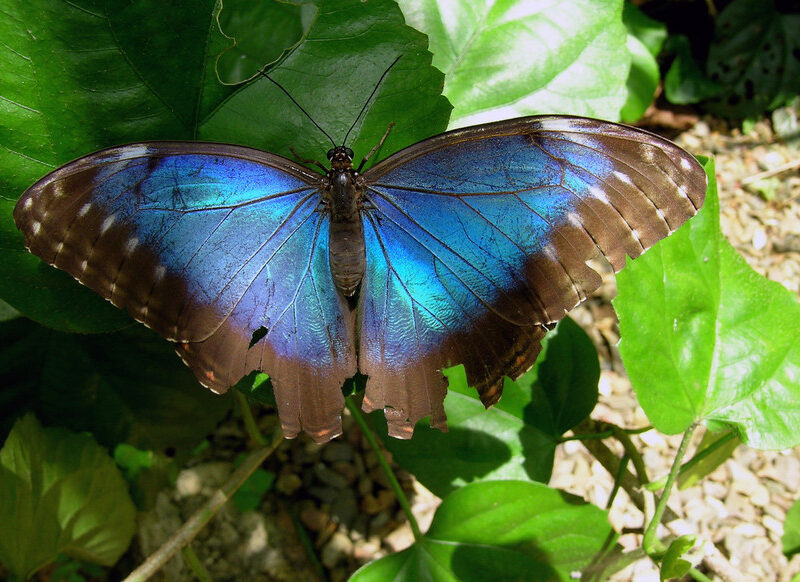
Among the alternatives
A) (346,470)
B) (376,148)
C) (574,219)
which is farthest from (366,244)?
(346,470)

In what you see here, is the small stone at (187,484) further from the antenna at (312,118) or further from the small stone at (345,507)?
the antenna at (312,118)

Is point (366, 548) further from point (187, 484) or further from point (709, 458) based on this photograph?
point (709, 458)

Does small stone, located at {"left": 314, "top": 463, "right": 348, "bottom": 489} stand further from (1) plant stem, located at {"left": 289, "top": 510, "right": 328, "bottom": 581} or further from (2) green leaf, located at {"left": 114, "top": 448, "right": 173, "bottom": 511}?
(2) green leaf, located at {"left": 114, "top": 448, "right": 173, "bottom": 511}

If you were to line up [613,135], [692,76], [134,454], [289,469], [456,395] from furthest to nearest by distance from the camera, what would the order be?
[692,76]
[289,469]
[134,454]
[456,395]
[613,135]

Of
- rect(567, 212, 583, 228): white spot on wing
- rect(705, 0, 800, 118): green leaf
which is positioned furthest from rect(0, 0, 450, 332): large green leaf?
rect(705, 0, 800, 118): green leaf

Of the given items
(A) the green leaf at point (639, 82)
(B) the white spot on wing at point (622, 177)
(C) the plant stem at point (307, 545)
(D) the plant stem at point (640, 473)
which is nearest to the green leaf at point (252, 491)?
(C) the plant stem at point (307, 545)

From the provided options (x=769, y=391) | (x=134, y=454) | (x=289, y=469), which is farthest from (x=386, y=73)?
(x=289, y=469)

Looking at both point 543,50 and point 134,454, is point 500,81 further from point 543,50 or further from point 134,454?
point 134,454
